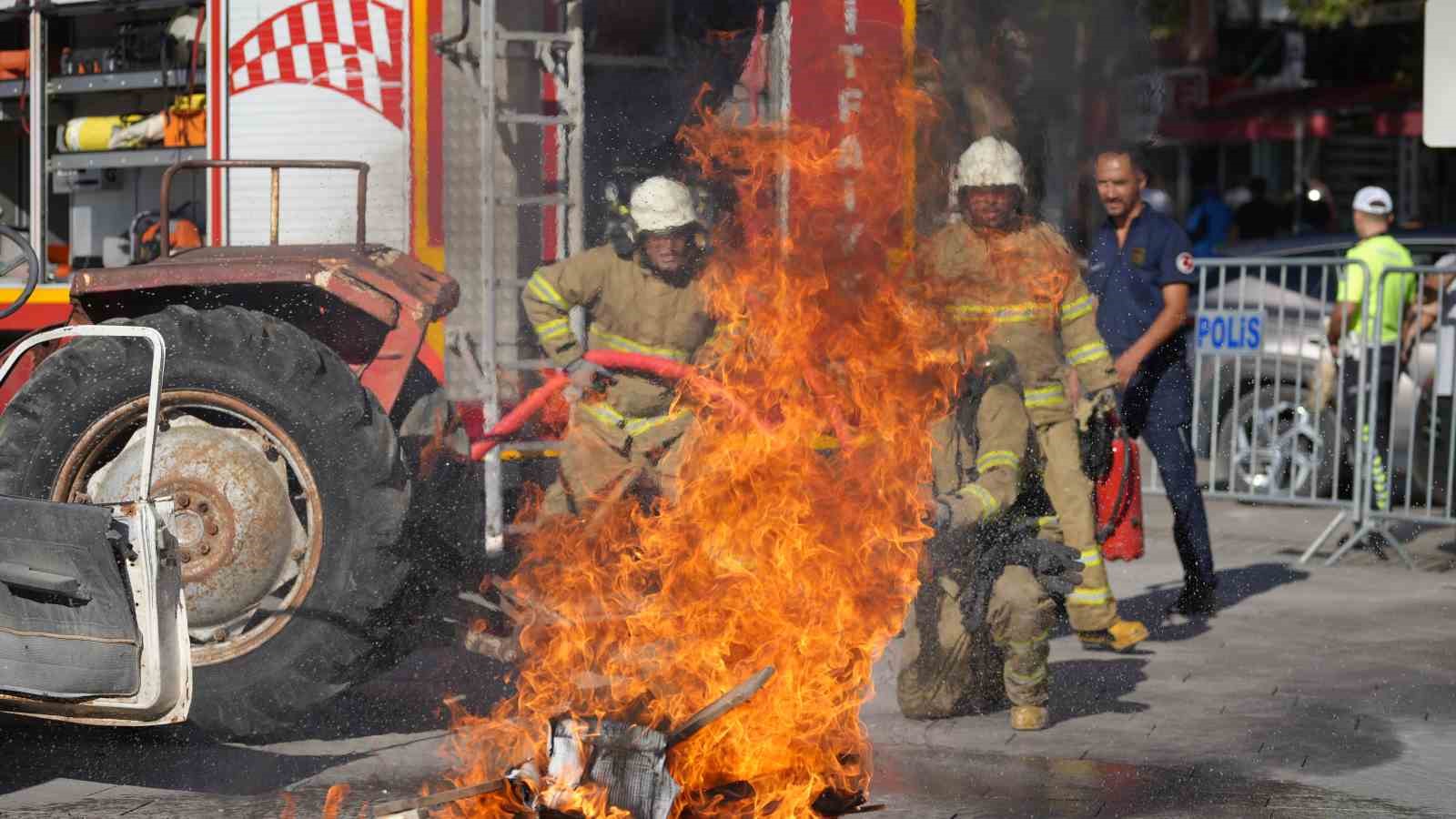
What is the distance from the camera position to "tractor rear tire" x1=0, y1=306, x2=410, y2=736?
614 centimetres

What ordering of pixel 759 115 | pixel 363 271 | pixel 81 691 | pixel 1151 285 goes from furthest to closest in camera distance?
pixel 1151 285
pixel 759 115
pixel 363 271
pixel 81 691

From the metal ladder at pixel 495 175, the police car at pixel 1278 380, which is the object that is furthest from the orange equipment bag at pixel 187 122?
the police car at pixel 1278 380

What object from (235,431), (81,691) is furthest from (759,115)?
(81,691)

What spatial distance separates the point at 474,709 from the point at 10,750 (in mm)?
1466

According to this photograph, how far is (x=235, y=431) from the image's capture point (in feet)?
20.9

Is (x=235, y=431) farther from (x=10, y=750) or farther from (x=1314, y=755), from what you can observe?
(x=1314, y=755)

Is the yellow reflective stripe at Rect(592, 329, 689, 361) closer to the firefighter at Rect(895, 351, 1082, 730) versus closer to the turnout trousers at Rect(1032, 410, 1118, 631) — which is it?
the firefighter at Rect(895, 351, 1082, 730)

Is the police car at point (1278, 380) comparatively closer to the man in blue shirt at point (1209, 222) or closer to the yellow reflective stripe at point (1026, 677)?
the yellow reflective stripe at point (1026, 677)

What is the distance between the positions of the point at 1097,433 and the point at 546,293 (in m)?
2.29

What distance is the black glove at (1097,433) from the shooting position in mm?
7961

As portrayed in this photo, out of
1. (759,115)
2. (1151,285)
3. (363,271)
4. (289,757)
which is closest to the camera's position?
(289,757)

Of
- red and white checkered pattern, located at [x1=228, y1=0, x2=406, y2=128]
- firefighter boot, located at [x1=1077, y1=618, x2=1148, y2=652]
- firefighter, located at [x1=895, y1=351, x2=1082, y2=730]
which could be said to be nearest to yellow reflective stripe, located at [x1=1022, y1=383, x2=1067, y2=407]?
firefighter, located at [x1=895, y1=351, x2=1082, y2=730]

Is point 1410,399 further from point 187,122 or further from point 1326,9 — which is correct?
point 1326,9

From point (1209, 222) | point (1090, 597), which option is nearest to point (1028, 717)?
point (1090, 597)
